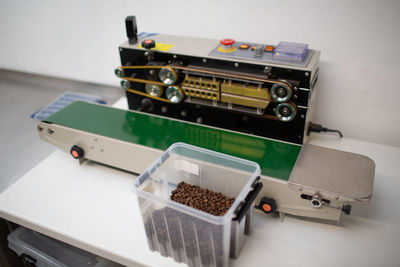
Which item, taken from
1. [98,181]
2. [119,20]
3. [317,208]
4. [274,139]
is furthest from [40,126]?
[317,208]

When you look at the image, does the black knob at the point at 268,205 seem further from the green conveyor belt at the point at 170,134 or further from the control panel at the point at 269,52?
the control panel at the point at 269,52

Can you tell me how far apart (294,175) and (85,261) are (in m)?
0.71

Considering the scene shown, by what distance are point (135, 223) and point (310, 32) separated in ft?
2.82

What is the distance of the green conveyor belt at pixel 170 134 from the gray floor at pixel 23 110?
21cm

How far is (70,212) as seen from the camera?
1063 mm

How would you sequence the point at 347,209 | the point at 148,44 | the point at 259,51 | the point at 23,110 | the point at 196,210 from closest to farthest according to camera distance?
the point at 196,210, the point at 347,209, the point at 259,51, the point at 148,44, the point at 23,110

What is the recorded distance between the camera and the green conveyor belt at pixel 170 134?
1062mm

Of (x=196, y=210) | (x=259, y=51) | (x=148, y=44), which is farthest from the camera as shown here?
(x=148, y=44)

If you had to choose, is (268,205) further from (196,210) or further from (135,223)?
(135,223)

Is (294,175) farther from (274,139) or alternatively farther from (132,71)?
(132,71)

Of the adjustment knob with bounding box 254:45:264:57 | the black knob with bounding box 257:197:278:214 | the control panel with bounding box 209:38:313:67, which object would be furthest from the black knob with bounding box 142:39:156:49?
the black knob with bounding box 257:197:278:214

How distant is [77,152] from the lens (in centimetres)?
121

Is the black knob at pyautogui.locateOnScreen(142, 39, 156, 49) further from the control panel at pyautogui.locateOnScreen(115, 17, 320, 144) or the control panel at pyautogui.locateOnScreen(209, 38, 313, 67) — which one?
the control panel at pyautogui.locateOnScreen(209, 38, 313, 67)

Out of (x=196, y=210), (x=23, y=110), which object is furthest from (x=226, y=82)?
(x=23, y=110)
